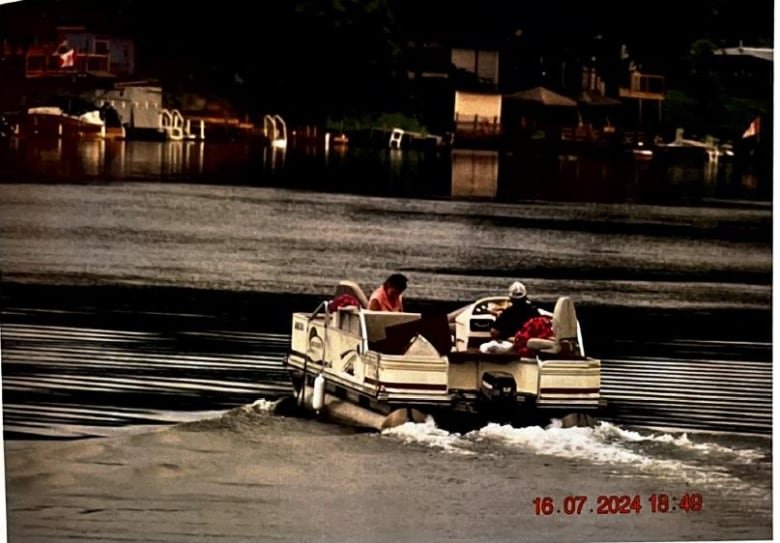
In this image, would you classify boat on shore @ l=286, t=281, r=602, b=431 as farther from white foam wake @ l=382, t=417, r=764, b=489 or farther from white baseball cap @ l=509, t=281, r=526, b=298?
white baseball cap @ l=509, t=281, r=526, b=298

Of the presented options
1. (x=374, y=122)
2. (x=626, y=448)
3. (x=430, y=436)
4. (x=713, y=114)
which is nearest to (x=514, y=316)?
(x=430, y=436)

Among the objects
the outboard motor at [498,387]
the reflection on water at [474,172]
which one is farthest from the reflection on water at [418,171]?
the outboard motor at [498,387]

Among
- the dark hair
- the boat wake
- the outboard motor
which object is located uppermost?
the dark hair

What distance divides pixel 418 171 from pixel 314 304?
69cm

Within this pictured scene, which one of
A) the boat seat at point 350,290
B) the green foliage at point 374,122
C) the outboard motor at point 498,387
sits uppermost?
the green foliage at point 374,122

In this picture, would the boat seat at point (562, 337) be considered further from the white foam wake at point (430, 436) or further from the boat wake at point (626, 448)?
the white foam wake at point (430, 436)

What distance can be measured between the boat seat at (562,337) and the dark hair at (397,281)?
0.52 metres

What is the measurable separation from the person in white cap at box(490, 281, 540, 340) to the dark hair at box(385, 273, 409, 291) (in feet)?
1.23

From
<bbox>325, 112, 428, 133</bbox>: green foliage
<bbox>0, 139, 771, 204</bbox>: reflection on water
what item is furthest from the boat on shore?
<bbox>325, 112, 428, 133</bbox>: green foliage

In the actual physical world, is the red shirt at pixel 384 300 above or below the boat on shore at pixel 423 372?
above

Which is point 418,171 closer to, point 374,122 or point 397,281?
point 374,122

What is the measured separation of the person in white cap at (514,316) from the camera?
7.05 meters

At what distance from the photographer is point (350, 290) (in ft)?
23.1

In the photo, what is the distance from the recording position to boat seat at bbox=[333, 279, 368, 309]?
702 centimetres
